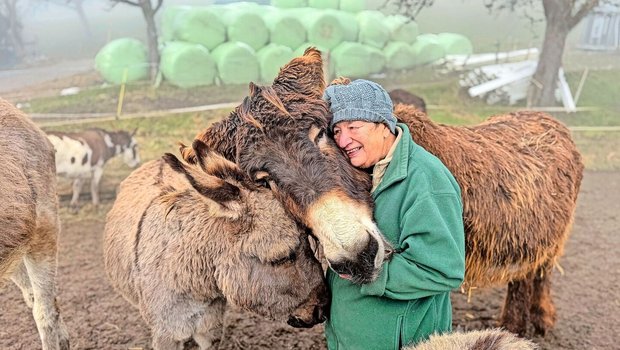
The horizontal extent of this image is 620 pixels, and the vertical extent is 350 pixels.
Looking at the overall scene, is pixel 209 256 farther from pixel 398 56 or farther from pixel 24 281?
pixel 398 56

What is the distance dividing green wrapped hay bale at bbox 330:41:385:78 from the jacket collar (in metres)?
6.42

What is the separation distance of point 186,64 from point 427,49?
423 cm

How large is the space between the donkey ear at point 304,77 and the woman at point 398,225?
0.49ft

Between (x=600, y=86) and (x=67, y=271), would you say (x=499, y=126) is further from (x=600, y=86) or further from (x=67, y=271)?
(x=600, y=86)

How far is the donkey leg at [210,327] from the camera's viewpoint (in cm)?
284

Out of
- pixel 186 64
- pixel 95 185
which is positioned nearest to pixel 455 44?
pixel 186 64

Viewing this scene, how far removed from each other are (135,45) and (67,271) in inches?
143

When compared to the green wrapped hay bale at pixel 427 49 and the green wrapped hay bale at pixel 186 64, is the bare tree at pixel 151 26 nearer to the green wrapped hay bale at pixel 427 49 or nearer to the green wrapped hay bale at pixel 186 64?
the green wrapped hay bale at pixel 186 64

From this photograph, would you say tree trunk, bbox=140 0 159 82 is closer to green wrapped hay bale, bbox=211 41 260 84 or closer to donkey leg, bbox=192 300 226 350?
green wrapped hay bale, bbox=211 41 260 84

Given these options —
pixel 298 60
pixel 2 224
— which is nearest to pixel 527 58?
pixel 298 60

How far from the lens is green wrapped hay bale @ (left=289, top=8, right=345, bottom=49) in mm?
8102

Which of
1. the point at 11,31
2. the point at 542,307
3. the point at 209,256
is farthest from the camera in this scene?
the point at 11,31

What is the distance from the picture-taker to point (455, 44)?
8719 millimetres

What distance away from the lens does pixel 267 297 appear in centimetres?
245
